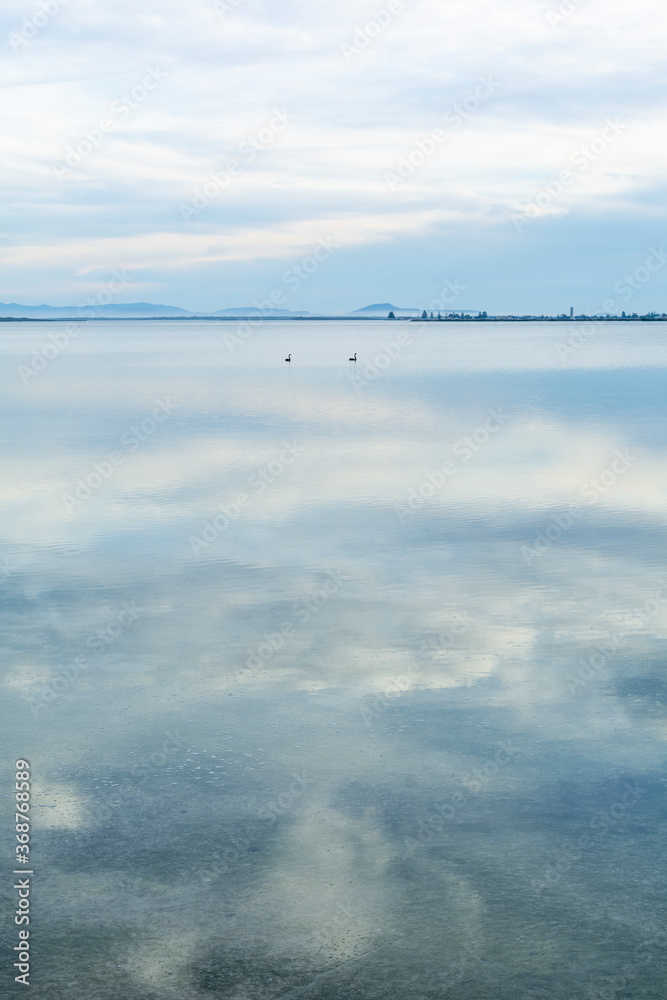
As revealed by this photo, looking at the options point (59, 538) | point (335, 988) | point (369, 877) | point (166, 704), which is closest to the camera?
point (335, 988)

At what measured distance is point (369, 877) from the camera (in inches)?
354

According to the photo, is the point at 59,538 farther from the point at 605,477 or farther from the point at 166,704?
the point at 605,477

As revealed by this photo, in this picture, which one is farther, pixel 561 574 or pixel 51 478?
pixel 51 478

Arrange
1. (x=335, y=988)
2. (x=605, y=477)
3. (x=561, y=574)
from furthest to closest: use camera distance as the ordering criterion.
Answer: (x=605, y=477) < (x=561, y=574) < (x=335, y=988)

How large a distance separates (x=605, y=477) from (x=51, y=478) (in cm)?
1586

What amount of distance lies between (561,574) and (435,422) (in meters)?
28.4

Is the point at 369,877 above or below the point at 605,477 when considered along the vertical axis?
below

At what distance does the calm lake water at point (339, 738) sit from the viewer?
26.7ft

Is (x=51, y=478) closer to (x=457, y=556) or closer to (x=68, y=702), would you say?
(x=457, y=556)

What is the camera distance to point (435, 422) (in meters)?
46.7

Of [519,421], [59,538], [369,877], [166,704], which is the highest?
[519,421]

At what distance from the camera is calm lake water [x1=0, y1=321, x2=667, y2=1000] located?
8.15m

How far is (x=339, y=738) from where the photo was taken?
11.7 metres

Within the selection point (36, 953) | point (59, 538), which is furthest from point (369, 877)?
point (59, 538)
